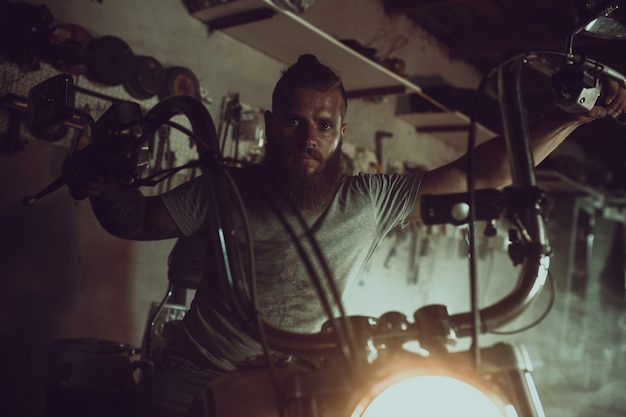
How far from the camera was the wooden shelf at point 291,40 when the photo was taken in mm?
2303

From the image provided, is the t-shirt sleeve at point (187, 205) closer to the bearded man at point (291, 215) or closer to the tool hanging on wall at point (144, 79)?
the bearded man at point (291, 215)

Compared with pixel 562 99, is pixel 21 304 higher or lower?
lower

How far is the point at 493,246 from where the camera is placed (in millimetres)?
5070

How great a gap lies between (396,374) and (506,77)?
521 mm

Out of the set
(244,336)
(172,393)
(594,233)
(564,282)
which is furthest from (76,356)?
Answer: (594,233)

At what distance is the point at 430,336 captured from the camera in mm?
630

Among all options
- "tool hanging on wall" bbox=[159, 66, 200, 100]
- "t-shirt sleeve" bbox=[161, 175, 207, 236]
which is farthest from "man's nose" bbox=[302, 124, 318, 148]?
"tool hanging on wall" bbox=[159, 66, 200, 100]

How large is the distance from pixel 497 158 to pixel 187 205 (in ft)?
2.95

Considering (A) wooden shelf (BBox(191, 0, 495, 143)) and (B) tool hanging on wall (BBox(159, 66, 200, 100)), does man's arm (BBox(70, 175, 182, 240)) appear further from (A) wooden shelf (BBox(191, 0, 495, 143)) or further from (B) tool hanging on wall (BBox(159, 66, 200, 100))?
(A) wooden shelf (BBox(191, 0, 495, 143))

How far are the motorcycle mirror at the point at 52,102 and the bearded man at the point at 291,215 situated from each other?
220 mm

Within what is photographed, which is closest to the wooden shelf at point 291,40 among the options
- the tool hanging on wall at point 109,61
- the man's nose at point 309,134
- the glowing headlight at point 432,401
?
the tool hanging on wall at point 109,61

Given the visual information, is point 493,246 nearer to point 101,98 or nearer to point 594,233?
point 594,233

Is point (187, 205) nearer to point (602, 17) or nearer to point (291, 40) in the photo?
point (602, 17)

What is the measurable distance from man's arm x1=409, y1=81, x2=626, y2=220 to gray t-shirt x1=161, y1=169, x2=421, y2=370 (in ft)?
0.26
